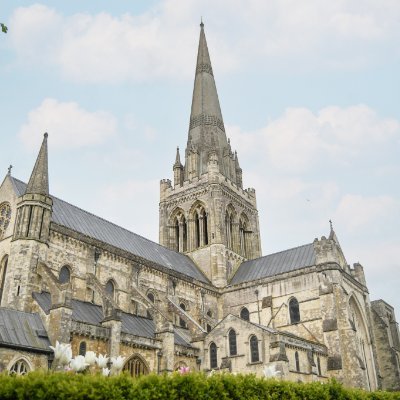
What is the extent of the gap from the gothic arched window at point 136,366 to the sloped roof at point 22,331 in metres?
5.07

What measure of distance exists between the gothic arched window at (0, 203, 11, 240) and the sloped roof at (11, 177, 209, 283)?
1273 millimetres

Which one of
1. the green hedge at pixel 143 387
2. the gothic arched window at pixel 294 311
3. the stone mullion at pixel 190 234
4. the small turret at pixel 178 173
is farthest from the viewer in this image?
the small turret at pixel 178 173

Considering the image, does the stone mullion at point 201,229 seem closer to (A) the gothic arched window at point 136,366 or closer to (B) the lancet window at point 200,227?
(B) the lancet window at point 200,227

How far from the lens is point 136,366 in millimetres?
26422

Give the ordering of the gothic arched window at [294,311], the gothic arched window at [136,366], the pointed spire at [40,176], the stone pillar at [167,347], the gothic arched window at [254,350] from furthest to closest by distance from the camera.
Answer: the gothic arched window at [294,311]
the gothic arched window at [254,350]
the pointed spire at [40,176]
the stone pillar at [167,347]
the gothic arched window at [136,366]

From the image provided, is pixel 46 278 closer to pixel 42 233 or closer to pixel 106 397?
pixel 42 233

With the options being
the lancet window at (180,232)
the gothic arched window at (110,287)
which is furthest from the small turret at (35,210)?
the lancet window at (180,232)

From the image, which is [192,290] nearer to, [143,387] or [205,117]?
[205,117]

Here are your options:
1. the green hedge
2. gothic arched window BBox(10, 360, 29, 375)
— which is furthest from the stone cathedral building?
the green hedge

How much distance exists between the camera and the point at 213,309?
137 ft

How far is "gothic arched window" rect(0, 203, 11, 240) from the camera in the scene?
2920 cm

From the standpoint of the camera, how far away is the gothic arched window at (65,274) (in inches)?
1150

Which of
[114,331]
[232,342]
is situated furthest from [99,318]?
[232,342]

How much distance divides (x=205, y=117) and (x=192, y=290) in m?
22.0
